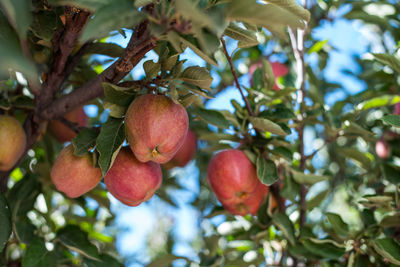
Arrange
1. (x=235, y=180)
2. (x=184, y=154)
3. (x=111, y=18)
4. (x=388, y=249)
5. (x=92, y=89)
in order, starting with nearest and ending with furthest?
(x=111, y=18) → (x=92, y=89) → (x=388, y=249) → (x=235, y=180) → (x=184, y=154)

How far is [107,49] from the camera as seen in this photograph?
4.05 ft

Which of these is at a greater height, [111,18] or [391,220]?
[111,18]

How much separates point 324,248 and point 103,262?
0.68m

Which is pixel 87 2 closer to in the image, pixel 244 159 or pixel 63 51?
pixel 63 51

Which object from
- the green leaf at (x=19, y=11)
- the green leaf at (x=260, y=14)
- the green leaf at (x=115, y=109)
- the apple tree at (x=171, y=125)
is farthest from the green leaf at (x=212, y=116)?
the green leaf at (x=19, y=11)

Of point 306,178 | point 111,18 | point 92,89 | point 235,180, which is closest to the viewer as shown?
point 111,18

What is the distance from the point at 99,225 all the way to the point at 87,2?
1.73 meters

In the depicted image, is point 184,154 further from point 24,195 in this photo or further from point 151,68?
point 151,68

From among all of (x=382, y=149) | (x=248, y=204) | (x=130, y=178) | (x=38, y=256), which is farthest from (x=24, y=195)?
(x=382, y=149)

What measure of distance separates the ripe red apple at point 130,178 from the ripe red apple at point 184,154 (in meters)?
0.67

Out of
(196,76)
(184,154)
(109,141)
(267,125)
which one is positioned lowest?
(184,154)

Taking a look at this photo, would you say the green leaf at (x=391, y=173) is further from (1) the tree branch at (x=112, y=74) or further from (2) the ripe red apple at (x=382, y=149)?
(1) the tree branch at (x=112, y=74)

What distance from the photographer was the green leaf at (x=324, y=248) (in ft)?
4.39

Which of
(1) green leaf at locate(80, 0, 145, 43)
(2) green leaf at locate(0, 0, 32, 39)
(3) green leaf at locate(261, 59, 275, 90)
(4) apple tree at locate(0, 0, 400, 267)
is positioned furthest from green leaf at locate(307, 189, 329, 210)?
(2) green leaf at locate(0, 0, 32, 39)
